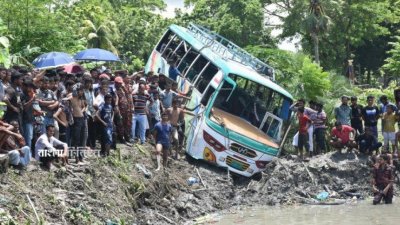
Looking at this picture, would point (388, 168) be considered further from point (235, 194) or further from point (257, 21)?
point (257, 21)

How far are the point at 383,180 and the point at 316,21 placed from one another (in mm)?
23055

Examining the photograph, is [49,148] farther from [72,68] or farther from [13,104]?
[72,68]

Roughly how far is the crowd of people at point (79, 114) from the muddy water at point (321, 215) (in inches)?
95.4

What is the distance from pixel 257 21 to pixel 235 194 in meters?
25.7

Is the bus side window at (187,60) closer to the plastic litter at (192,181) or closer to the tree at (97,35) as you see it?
the plastic litter at (192,181)

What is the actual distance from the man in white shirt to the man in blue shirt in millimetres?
8727

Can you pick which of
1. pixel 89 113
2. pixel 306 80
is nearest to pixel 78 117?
pixel 89 113

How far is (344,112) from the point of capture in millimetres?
18719

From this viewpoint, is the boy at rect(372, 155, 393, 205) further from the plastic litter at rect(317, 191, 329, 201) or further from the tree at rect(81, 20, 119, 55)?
the tree at rect(81, 20, 119, 55)

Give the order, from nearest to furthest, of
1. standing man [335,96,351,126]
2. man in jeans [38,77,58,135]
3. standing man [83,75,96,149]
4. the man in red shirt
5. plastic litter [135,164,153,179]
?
1. man in jeans [38,77,58,135]
2. standing man [83,75,96,149]
3. plastic litter [135,164,153,179]
4. the man in red shirt
5. standing man [335,96,351,126]

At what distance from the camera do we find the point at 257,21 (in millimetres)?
42250

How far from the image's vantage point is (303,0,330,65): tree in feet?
127

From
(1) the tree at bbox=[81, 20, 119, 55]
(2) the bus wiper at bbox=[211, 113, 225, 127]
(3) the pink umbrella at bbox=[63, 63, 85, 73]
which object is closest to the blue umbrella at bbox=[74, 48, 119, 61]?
(3) the pink umbrella at bbox=[63, 63, 85, 73]

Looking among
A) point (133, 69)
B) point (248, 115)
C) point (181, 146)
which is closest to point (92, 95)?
point (181, 146)
